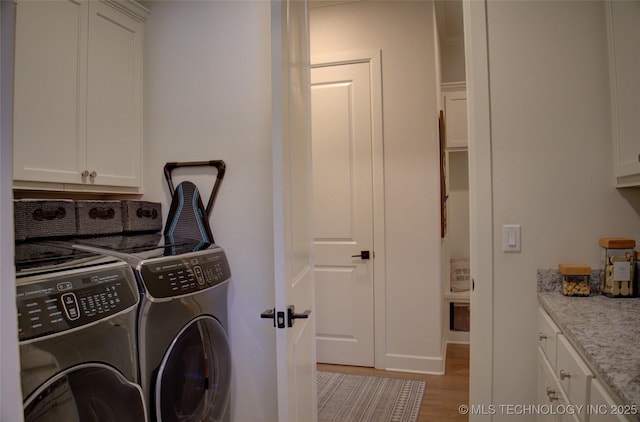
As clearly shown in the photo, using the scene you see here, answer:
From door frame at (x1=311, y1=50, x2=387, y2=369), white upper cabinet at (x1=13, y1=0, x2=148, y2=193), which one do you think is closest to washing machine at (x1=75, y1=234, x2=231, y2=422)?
white upper cabinet at (x1=13, y1=0, x2=148, y2=193)

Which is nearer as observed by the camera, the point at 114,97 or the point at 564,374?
the point at 564,374

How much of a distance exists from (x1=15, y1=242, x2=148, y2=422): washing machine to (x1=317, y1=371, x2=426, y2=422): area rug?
1.50 m

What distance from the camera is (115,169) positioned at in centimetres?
186

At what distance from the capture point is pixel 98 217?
1.64m

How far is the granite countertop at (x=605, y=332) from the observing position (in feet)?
2.75

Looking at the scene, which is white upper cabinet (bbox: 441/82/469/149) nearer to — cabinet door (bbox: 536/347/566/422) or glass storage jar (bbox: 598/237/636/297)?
glass storage jar (bbox: 598/237/636/297)

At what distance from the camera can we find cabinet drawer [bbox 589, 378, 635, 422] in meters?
0.81

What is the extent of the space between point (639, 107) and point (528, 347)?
1.01 m

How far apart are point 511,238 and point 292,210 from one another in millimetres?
943

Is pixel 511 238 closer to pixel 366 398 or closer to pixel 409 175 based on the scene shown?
pixel 409 175

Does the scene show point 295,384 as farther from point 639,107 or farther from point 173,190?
point 639,107

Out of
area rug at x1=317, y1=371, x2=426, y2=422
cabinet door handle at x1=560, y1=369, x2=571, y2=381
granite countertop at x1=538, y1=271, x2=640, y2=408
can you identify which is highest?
granite countertop at x1=538, y1=271, x2=640, y2=408

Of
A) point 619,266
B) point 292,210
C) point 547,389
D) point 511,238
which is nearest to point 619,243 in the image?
point 619,266

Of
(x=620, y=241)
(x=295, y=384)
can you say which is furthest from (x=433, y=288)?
(x=295, y=384)
